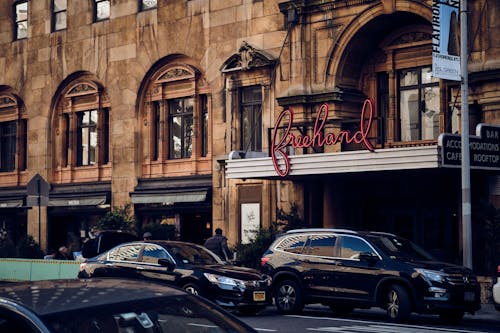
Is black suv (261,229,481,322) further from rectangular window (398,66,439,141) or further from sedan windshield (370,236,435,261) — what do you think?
rectangular window (398,66,439,141)

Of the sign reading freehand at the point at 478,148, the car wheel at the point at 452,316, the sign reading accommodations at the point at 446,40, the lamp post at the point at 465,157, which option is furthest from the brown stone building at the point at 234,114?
the car wheel at the point at 452,316

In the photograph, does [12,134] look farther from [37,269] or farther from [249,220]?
[249,220]

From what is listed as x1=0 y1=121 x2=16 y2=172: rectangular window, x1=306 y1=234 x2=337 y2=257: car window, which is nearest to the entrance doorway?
x1=0 y1=121 x2=16 y2=172: rectangular window

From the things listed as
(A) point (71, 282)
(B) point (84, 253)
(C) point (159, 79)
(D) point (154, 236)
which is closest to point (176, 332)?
(A) point (71, 282)

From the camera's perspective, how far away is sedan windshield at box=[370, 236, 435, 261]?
19.6 meters

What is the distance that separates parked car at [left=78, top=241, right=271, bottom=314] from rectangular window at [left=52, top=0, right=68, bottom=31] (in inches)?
837

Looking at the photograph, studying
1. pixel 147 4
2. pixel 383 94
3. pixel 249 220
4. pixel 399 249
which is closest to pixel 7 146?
pixel 147 4

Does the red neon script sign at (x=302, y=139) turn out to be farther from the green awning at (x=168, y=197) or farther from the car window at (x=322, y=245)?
the car window at (x=322, y=245)

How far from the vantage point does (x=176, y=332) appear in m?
5.97

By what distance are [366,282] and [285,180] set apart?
11.6 m

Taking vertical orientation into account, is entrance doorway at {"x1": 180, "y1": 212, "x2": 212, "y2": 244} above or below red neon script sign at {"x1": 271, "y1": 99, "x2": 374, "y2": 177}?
below

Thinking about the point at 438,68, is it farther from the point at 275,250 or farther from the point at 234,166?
the point at 234,166

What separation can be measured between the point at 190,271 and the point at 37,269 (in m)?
11.3

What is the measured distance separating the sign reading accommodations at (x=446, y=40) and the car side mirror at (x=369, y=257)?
17.1 feet
